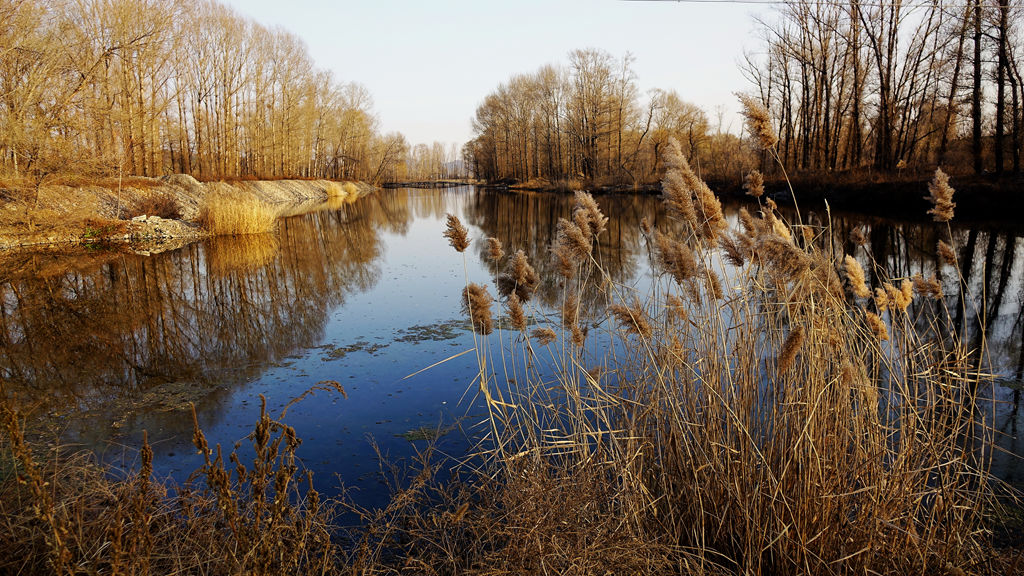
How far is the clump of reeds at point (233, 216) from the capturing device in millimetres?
15820

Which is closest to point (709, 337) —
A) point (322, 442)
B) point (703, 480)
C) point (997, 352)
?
point (703, 480)

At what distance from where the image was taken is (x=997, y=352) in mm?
5309

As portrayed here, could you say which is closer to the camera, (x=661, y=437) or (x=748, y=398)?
(x=748, y=398)

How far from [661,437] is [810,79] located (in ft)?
109

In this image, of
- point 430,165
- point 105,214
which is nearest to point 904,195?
point 105,214

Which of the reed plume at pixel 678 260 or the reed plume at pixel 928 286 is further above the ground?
the reed plume at pixel 678 260

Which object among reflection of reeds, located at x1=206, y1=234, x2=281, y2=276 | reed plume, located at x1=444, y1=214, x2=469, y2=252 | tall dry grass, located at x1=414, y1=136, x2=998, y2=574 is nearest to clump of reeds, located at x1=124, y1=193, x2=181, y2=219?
reflection of reeds, located at x1=206, y1=234, x2=281, y2=276

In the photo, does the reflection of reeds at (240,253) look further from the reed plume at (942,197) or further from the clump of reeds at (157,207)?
the reed plume at (942,197)

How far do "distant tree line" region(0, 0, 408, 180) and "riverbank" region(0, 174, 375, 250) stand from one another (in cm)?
102

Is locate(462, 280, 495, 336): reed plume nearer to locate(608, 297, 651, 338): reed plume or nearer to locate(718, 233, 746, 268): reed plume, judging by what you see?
locate(608, 297, 651, 338): reed plume

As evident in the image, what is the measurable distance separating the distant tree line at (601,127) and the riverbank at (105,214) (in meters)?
23.3

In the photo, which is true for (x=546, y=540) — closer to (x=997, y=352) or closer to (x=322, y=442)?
(x=322, y=442)

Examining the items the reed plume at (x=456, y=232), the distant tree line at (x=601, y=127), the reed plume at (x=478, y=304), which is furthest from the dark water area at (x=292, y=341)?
the distant tree line at (x=601, y=127)

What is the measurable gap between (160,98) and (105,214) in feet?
44.4
